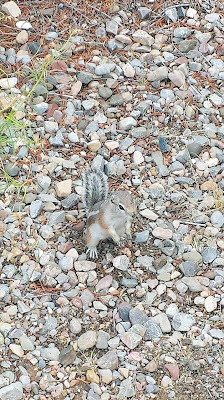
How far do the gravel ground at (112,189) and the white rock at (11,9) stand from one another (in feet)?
0.04

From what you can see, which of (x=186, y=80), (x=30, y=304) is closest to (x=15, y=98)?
(x=186, y=80)

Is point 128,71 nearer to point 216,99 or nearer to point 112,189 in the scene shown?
point 216,99

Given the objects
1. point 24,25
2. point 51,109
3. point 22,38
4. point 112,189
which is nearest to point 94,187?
point 112,189

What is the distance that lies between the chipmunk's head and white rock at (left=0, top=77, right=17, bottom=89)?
149 cm

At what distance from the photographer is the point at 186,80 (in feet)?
18.4

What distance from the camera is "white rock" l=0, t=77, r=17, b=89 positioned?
5375mm

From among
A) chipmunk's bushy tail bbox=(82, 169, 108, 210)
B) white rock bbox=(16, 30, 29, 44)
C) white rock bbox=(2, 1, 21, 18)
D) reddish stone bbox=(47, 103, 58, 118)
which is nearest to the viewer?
chipmunk's bushy tail bbox=(82, 169, 108, 210)

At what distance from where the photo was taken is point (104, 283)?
14.2ft

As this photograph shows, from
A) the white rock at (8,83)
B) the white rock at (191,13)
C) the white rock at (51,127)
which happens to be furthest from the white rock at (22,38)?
the white rock at (191,13)

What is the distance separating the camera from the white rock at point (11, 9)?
5824mm

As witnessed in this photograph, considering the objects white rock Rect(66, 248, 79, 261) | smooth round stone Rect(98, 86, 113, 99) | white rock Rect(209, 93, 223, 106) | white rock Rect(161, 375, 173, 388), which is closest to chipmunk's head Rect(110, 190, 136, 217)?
white rock Rect(66, 248, 79, 261)

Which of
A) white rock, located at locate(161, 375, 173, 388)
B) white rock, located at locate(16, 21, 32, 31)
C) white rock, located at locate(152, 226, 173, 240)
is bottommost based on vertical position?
white rock, located at locate(161, 375, 173, 388)

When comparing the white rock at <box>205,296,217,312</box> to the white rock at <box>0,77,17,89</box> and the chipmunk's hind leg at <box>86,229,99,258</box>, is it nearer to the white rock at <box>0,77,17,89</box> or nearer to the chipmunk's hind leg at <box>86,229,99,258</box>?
the chipmunk's hind leg at <box>86,229,99,258</box>

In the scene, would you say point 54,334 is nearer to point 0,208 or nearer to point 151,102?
point 0,208
